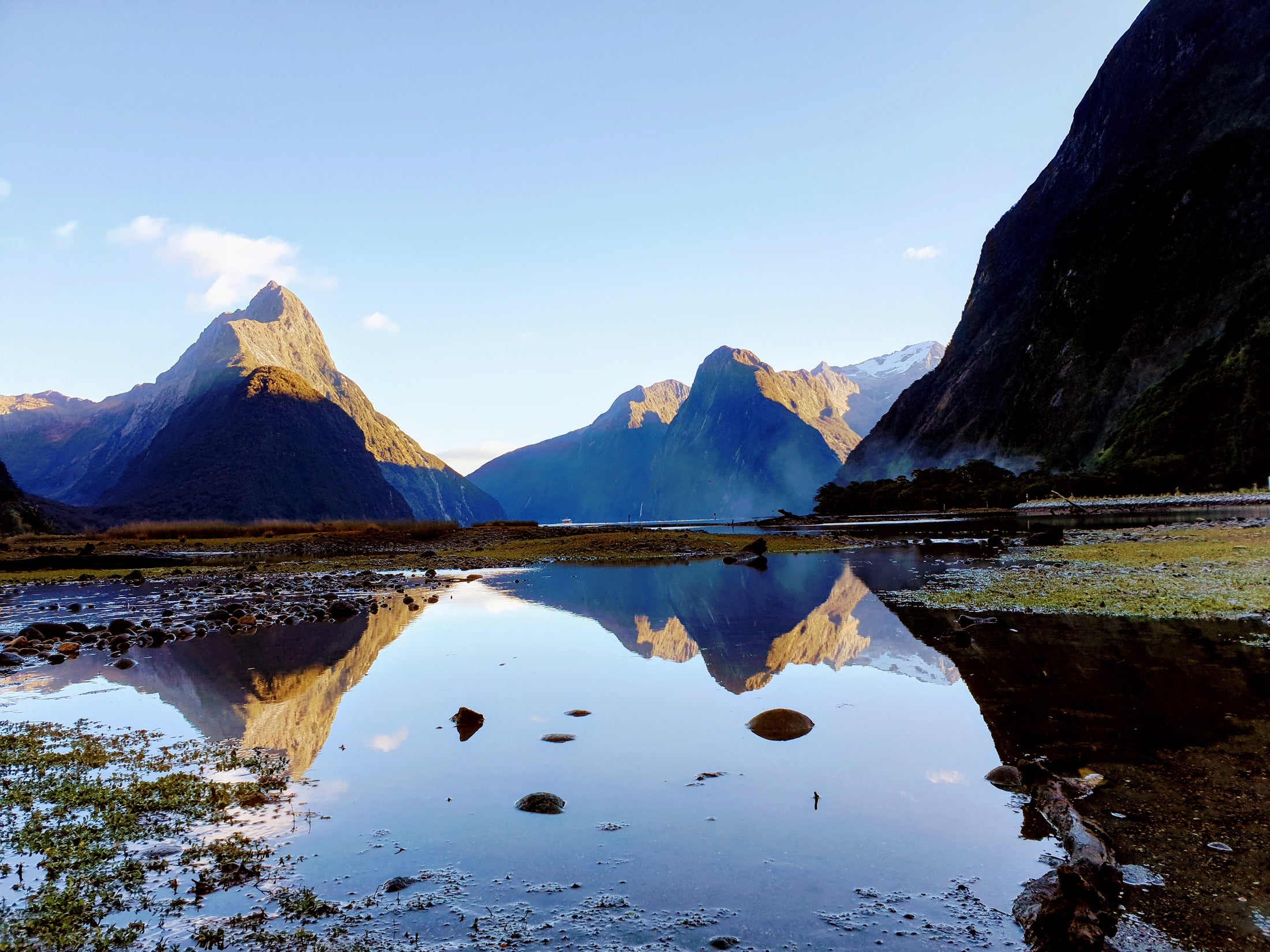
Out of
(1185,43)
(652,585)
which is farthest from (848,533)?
(1185,43)

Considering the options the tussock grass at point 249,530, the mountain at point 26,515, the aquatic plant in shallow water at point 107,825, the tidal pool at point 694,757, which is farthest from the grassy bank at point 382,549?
the aquatic plant in shallow water at point 107,825

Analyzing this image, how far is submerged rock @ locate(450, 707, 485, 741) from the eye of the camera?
38.6ft

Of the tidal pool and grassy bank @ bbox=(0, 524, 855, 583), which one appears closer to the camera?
the tidal pool

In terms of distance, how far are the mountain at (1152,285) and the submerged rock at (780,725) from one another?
373 ft

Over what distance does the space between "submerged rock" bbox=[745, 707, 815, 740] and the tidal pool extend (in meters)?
0.26

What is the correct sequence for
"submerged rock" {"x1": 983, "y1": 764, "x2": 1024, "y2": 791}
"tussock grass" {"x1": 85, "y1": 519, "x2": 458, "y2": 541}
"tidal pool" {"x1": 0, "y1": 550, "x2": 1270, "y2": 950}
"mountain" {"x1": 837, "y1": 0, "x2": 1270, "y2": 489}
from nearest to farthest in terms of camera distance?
"tidal pool" {"x1": 0, "y1": 550, "x2": 1270, "y2": 950} < "submerged rock" {"x1": 983, "y1": 764, "x2": 1024, "y2": 791} < "mountain" {"x1": 837, "y1": 0, "x2": 1270, "y2": 489} < "tussock grass" {"x1": 85, "y1": 519, "x2": 458, "y2": 541}

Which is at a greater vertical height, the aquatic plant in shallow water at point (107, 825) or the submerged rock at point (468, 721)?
the aquatic plant in shallow water at point (107, 825)

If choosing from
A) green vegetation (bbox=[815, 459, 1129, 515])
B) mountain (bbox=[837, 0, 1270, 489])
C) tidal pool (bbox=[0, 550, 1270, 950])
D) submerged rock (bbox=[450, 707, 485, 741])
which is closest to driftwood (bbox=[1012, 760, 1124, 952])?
tidal pool (bbox=[0, 550, 1270, 950])

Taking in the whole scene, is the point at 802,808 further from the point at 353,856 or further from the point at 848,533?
the point at 848,533

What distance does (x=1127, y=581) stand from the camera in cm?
2477

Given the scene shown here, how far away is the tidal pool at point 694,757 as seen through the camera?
6.10 meters

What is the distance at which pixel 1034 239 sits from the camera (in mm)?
188250

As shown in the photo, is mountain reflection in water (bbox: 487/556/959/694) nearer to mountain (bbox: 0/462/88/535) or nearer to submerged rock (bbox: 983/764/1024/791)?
submerged rock (bbox: 983/764/1024/791)

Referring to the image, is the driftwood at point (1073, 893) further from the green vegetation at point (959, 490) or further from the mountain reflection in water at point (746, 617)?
the green vegetation at point (959, 490)
